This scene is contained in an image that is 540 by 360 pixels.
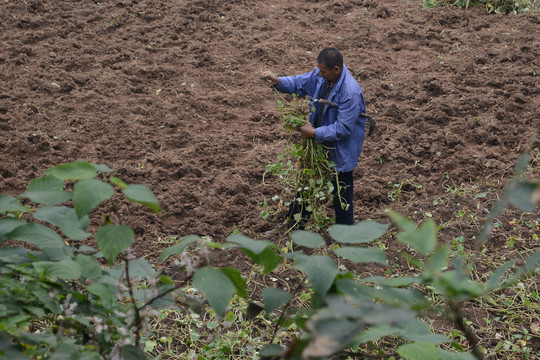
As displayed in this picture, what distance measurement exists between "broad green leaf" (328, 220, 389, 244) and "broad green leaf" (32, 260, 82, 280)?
741mm

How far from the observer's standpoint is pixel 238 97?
6527 millimetres

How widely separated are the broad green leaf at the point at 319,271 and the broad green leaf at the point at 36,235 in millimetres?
766

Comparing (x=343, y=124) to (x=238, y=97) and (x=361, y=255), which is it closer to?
(x=238, y=97)

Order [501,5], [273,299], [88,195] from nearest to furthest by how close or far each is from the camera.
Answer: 1. [88,195]
2. [273,299]
3. [501,5]

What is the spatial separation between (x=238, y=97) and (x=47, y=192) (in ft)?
16.5

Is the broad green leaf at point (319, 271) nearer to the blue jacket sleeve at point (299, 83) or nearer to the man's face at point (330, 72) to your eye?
the man's face at point (330, 72)

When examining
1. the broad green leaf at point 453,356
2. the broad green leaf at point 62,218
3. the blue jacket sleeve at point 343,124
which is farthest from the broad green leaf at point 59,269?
the blue jacket sleeve at point 343,124

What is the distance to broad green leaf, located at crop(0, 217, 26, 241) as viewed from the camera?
172 centimetres

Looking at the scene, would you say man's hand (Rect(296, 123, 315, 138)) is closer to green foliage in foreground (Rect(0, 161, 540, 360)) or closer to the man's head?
the man's head

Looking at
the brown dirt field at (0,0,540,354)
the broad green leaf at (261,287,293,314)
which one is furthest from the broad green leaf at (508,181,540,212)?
the brown dirt field at (0,0,540,354)

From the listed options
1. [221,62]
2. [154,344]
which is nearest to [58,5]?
[221,62]

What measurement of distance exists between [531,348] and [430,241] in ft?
9.78

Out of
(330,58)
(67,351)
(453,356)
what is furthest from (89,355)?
(330,58)

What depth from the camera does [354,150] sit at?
4391 millimetres
